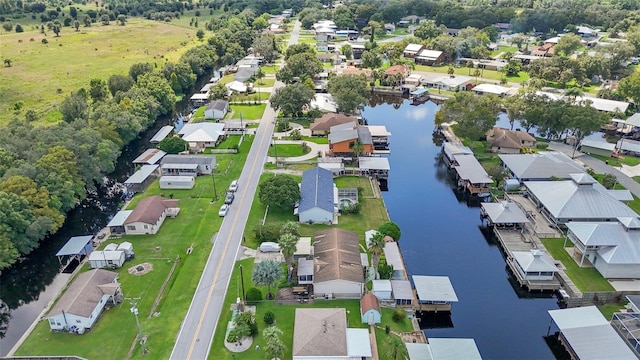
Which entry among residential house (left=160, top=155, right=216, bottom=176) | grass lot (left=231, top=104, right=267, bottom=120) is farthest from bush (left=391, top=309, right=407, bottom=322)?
grass lot (left=231, top=104, right=267, bottom=120)

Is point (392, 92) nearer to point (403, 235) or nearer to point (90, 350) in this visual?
point (403, 235)

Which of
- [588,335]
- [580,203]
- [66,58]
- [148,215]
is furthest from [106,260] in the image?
[66,58]

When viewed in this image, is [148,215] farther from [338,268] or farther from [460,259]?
[460,259]

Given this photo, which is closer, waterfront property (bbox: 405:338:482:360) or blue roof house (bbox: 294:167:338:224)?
waterfront property (bbox: 405:338:482:360)

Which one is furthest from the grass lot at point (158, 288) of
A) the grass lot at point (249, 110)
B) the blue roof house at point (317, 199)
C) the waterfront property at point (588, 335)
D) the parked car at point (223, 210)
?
the waterfront property at point (588, 335)

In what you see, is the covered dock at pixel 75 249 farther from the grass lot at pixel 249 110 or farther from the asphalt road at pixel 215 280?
the grass lot at pixel 249 110

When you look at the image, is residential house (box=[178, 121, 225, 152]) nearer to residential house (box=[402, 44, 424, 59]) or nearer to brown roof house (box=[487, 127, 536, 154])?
brown roof house (box=[487, 127, 536, 154])

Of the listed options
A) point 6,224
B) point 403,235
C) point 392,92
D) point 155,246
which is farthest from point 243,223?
point 392,92
